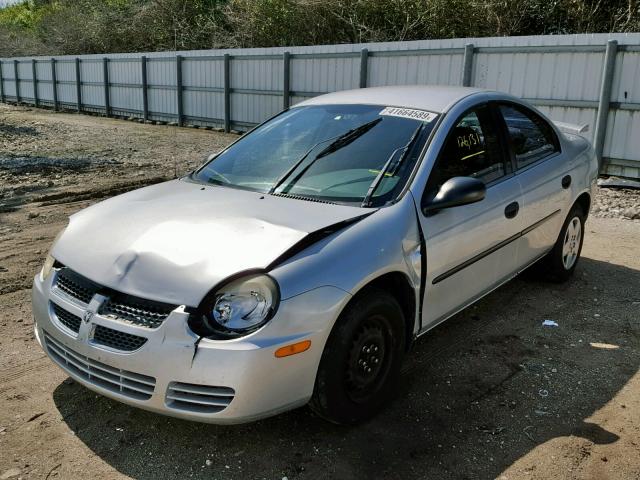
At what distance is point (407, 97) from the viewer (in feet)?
13.7

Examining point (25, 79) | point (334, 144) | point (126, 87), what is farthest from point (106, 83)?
point (334, 144)

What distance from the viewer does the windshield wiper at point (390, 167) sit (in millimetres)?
3437

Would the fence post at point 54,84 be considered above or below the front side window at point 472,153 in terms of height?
below

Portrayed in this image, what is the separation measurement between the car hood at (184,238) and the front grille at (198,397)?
14.2 inches

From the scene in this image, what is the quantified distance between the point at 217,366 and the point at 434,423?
4.29 feet

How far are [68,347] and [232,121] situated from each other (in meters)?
16.1

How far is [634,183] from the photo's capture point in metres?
9.99

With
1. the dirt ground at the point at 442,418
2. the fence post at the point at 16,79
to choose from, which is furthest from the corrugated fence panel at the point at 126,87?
the dirt ground at the point at 442,418

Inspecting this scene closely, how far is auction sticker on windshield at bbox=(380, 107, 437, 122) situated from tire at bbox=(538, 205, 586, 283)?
1967mm

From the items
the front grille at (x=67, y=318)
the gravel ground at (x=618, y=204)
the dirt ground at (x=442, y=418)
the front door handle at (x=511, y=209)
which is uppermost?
the front door handle at (x=511, y=209)

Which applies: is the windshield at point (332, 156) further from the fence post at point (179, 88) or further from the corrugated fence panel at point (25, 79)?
the corrugated fence panel at point (25, 79)

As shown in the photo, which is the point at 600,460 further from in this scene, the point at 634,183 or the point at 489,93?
the point at 634,183

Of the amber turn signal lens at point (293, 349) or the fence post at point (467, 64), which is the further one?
the fence post at point (467, 64)

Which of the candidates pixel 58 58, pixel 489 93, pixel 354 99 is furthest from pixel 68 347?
pixel 58 58
